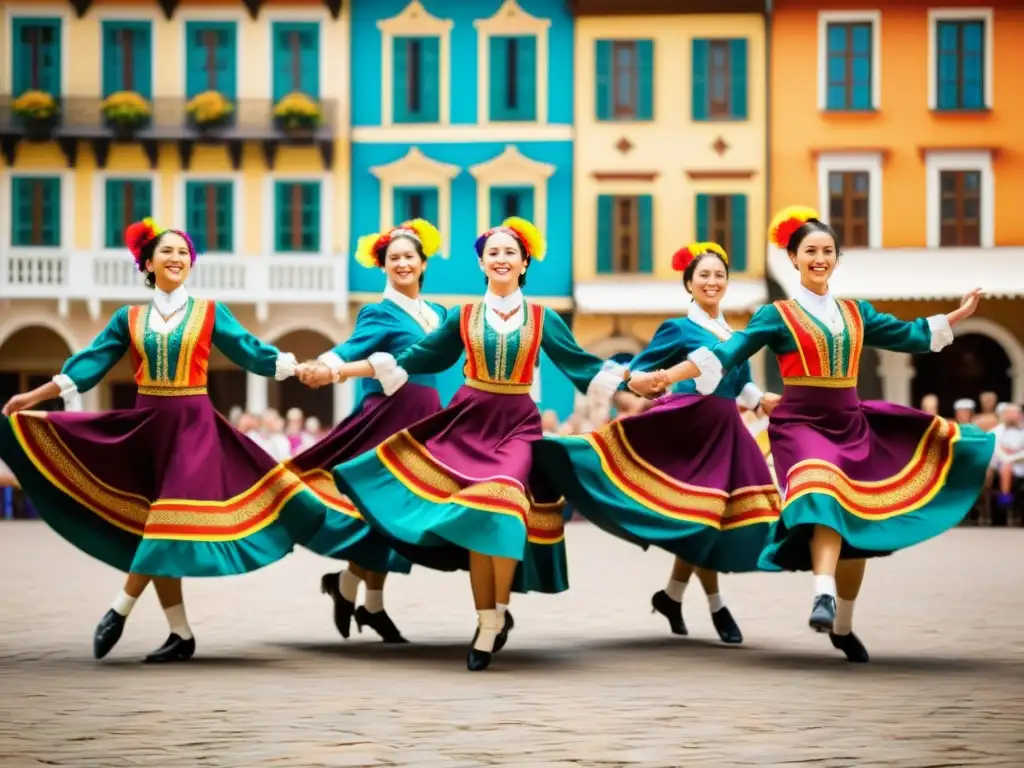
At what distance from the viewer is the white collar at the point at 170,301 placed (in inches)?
401

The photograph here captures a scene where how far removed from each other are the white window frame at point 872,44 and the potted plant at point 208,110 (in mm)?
10417

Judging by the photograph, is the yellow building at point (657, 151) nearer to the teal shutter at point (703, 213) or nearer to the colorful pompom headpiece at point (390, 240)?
the teal shutter at point (703, 213)

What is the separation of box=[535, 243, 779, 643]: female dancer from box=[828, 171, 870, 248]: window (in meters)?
24.3

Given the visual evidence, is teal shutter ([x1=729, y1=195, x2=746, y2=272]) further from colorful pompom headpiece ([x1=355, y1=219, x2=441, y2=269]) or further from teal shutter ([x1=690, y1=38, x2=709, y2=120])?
colorful pompom headpiece ([x1=355, y1=219, x2=441, y2=269])

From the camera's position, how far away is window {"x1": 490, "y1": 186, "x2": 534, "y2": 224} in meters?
35.5

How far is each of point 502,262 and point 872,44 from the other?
2620cm

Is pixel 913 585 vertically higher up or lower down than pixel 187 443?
lower down

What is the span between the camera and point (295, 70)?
3559 centimetres

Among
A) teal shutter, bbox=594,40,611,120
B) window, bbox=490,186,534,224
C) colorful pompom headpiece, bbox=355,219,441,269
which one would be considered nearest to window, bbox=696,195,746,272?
teal shutter, bbox=594,40,611,120

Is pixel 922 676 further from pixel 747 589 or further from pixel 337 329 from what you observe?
pixel 337 329

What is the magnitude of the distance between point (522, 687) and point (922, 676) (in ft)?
6.08

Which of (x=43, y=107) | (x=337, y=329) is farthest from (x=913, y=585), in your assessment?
(x=43, y=107)

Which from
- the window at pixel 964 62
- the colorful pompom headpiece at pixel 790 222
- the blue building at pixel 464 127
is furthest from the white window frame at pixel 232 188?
the colorful pompom headpiece at pixel 790 222

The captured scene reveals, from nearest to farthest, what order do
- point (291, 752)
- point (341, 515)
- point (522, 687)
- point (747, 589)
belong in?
point (291, 752)
point (522, 687)
point (341, 515)
point (747, 589)
